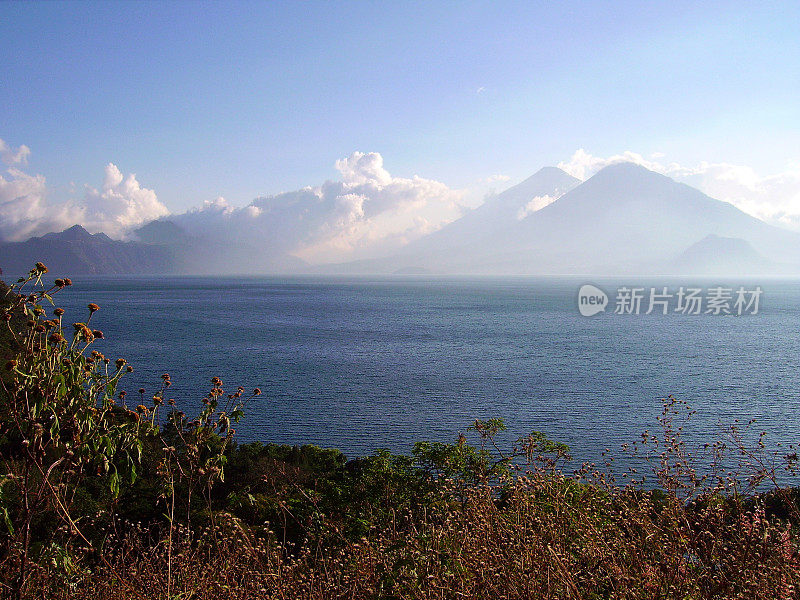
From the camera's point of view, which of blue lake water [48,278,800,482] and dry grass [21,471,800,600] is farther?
blue lake water [48,278,800,482]

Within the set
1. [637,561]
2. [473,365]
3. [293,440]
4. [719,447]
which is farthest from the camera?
[473,365]

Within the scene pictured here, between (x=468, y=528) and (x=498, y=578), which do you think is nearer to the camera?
(x=498, y=578)

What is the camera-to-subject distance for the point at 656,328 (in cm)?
8631

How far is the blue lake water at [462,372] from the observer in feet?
109

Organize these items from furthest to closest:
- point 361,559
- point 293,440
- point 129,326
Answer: point 129,326
point 293,440
point 361,559

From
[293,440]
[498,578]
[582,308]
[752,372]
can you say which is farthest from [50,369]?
[582,308]

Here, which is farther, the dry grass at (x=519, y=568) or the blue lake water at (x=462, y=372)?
the blue lake water at (x=462, y=372)

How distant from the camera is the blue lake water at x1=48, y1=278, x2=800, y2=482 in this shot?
33.2 meters

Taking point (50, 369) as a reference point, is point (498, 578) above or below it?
below

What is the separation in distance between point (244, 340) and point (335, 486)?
52.1 m

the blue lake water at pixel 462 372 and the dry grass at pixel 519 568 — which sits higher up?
the dry grass at pixel 519 568

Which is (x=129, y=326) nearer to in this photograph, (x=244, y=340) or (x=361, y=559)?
(x=244, y=340)

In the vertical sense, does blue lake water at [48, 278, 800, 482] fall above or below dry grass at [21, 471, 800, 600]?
below

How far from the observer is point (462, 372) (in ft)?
161
